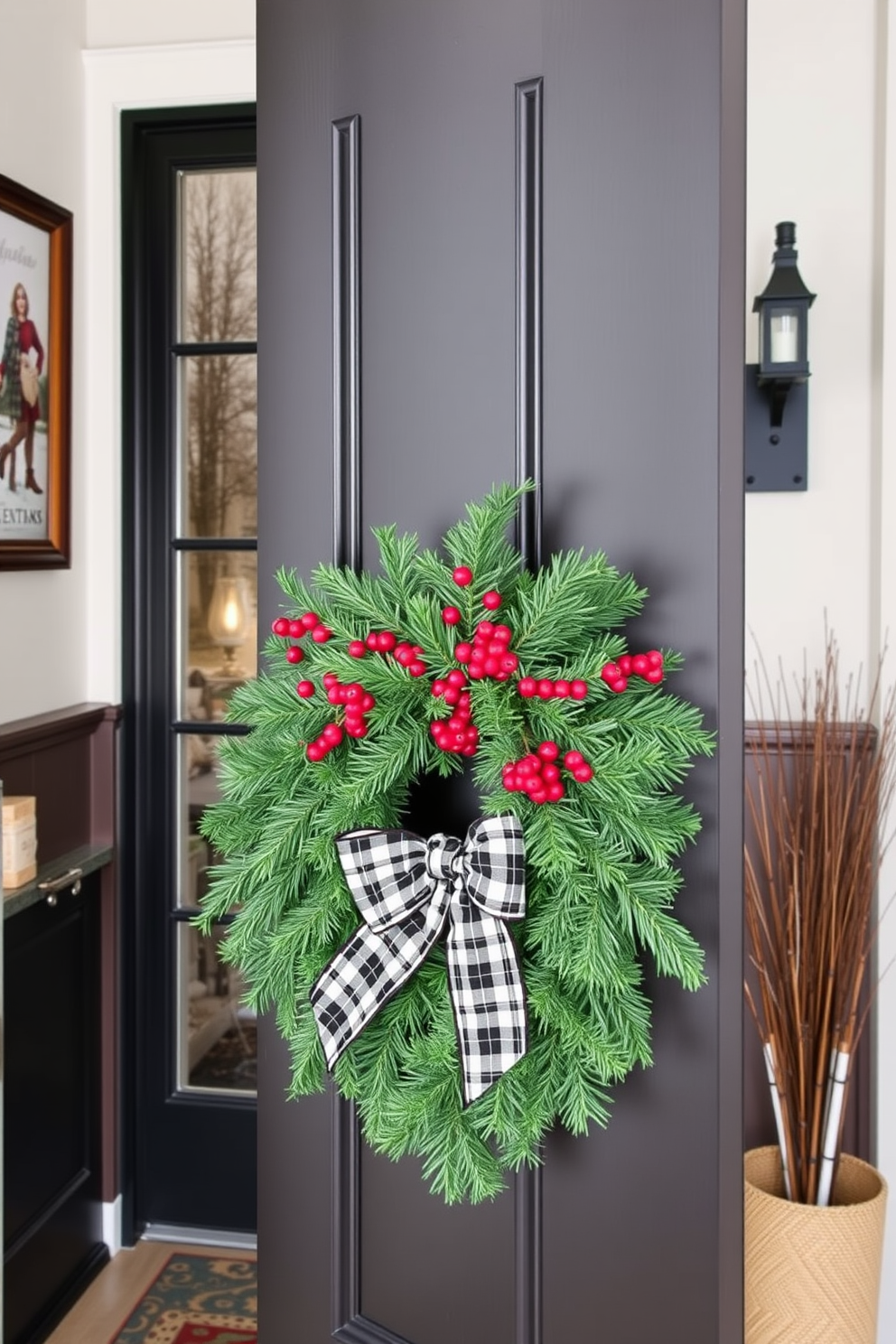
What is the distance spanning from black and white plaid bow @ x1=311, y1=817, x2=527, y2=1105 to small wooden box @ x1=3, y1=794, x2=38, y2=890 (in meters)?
1.21

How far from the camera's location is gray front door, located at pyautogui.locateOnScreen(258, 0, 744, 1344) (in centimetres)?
100

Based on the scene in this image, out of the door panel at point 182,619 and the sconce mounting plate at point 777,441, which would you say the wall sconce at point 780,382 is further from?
the door panel at point 182,619

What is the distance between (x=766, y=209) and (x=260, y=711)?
1.46 metres

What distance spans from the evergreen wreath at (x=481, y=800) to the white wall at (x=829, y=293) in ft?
3.67

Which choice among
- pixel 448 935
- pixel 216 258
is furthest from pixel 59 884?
pixel 448 935

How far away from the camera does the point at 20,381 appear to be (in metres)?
2.25

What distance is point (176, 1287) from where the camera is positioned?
95.6 inches

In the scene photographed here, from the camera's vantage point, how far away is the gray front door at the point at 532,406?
999 mm

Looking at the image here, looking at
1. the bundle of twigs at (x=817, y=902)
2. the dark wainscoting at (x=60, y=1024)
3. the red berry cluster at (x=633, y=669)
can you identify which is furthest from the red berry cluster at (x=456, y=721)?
the dark wainscoting at (x=60, y=1024)

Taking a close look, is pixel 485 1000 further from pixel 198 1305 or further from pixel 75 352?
pixel 75 352

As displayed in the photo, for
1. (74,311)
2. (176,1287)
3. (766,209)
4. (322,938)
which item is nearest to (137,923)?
(176,1287)

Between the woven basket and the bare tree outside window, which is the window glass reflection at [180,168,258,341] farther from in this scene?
the woven basket

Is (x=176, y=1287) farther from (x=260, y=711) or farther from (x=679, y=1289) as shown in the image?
(x=260, y=711)

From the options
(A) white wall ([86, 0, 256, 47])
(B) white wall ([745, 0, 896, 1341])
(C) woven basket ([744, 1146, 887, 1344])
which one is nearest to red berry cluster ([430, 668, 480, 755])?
(C) woven basket ([744, 1146, 887, 1344])
